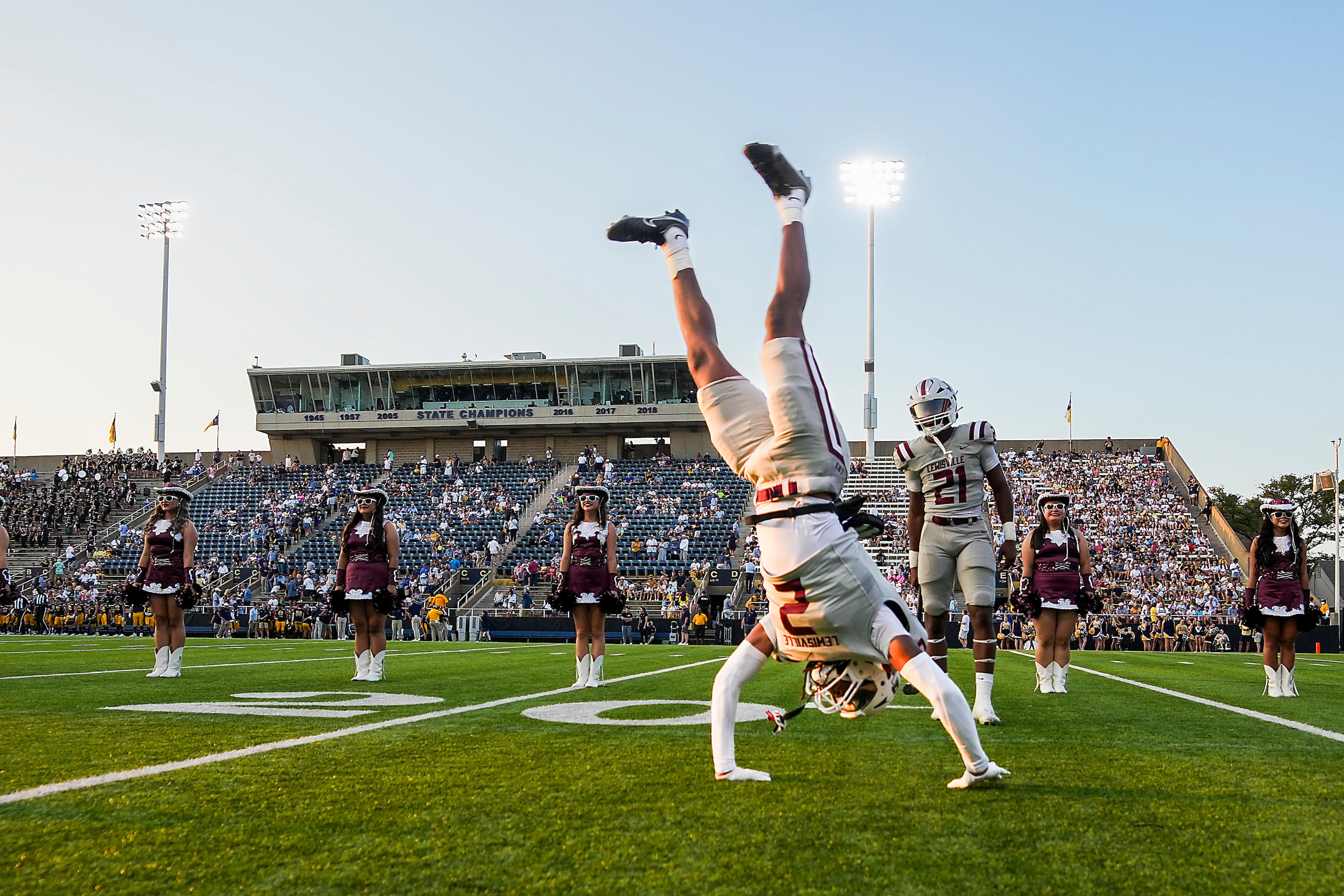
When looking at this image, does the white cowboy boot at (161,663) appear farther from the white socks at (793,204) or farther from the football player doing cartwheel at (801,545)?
the white socks at (793,204)

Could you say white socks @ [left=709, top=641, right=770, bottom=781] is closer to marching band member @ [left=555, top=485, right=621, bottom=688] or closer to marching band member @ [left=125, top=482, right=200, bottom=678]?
marching band member @ [left=555, top=485, right=621, bottom=688]

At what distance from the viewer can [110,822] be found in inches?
134

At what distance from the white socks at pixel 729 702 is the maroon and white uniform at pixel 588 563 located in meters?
5.61

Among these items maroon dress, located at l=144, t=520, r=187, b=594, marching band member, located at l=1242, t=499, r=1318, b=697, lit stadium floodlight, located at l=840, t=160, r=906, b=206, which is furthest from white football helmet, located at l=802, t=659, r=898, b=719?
lit stadium floodlight, located at l=840, t=160, r=906, b=206

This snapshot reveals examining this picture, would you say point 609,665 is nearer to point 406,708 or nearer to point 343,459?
point 406,708

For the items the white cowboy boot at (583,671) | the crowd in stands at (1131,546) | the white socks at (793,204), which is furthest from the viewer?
the crowd in stands at (1131,546)

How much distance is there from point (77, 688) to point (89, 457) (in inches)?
1792

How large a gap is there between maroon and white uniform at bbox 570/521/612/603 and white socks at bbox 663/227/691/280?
5.75 m

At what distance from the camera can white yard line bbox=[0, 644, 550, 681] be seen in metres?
9.76

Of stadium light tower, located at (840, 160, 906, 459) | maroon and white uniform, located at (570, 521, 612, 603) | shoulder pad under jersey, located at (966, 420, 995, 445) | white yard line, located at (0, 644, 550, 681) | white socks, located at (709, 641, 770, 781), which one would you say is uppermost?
stadium light tower, located at (840, 160, 906, 459)

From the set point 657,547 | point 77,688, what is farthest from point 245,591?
point 77,688

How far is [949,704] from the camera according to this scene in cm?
384

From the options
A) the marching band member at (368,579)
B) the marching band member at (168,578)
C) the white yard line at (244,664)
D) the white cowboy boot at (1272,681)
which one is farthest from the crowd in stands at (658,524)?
the white cowboy boot at (1272,681)

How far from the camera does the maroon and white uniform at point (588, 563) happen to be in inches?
389
